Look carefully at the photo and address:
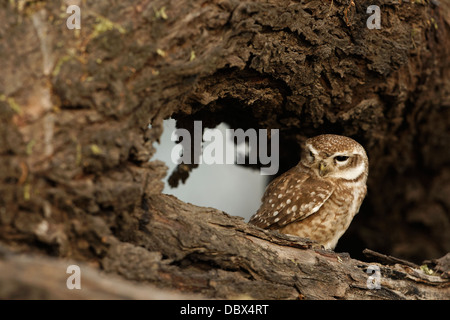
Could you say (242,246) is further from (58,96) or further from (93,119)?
(58,96)

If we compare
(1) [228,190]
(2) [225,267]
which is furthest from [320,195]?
(1) [228,190]

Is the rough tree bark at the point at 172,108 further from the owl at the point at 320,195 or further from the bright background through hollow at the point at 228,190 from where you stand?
the bright background through hollow at the point at 228,190

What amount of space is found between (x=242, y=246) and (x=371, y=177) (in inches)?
115

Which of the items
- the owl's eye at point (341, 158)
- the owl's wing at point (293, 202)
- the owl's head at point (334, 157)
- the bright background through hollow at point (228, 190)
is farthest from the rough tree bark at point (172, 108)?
the bright background through hollow at point (228, 190)

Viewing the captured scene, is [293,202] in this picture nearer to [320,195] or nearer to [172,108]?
[320,195]

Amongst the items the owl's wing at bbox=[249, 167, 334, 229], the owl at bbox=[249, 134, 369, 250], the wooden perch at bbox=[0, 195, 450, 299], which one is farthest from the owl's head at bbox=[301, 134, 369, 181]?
the wooden perch at bbox=[0, 195, 450, 299]

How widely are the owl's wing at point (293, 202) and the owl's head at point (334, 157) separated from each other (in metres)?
0.13

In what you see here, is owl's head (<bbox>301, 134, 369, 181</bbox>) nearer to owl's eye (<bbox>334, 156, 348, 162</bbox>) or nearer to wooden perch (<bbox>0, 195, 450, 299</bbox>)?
owl's eye (<bbox>334, 156, 348, 162</bbox>)

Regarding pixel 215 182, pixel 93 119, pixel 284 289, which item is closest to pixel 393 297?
pixel 284 289

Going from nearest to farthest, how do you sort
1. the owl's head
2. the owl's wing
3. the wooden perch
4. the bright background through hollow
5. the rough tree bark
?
1. the rough tree bark
2. the wooden perch
3. the owl's wing
4. the owl's head
5. the bright background through hollow

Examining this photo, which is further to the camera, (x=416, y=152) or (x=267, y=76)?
(x=416, y=152)

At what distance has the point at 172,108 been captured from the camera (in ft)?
9.96

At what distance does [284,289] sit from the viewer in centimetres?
288

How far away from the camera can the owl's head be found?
4094 millimetres
